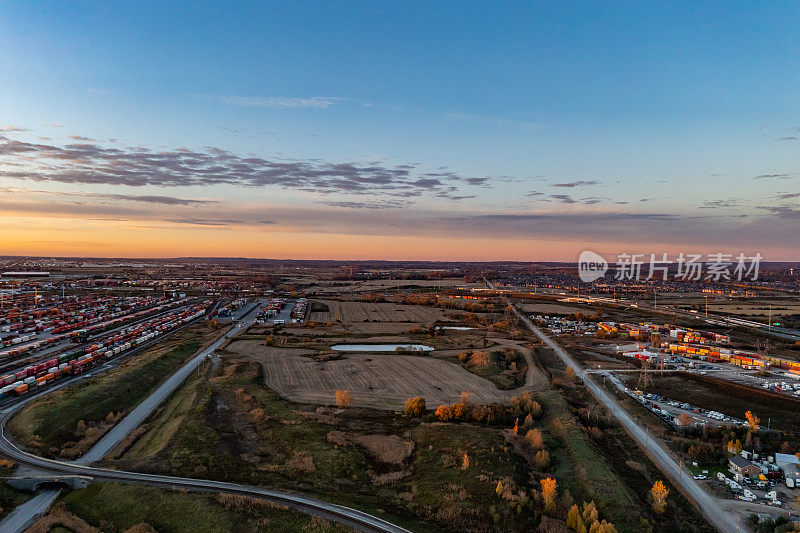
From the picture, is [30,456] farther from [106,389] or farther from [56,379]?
[56,379]

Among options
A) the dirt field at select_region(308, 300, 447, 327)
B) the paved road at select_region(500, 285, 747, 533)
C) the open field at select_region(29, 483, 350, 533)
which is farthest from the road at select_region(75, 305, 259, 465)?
the paved road at select_region(500, 285, 747, 533)

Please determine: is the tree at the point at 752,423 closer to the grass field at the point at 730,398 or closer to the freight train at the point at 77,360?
the grass field at the point at 730,398

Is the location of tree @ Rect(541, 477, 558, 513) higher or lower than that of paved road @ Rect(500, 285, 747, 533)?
higher

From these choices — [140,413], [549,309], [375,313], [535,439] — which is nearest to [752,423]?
[535,439]

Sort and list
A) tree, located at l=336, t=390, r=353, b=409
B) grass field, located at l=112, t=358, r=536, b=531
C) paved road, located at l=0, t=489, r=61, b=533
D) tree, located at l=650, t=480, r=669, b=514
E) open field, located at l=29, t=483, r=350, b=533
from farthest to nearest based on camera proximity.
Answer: tree, located at l=336, t=390, r=353, b=409
grass field, located at l=112, t=358, r=536, b=531
tree, located at l=650, t=480, r=669, b=514
paved road, located at l=0, t=489, r=61, b=533
open field, located at l=29, t=483, r=350, b=533

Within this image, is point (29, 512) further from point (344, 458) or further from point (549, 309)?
point (549, 309)

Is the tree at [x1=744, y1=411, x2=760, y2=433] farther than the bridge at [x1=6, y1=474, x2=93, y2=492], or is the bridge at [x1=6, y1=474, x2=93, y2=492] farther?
the tree at [x1=744, y1=411, x2=760, y2=433]

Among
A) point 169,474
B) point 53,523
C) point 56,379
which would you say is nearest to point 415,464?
point 169,474

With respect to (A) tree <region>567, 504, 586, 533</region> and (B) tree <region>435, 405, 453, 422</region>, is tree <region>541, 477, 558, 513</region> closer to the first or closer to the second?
(A) tree <region>567, 504, 586, 533</region>
